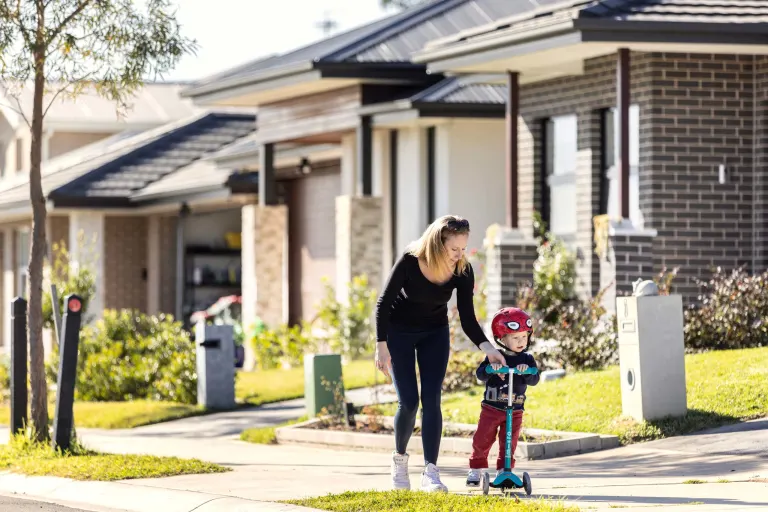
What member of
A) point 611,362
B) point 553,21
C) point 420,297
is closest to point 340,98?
point 553,21

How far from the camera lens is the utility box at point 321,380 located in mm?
13805

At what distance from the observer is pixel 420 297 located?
9.10m

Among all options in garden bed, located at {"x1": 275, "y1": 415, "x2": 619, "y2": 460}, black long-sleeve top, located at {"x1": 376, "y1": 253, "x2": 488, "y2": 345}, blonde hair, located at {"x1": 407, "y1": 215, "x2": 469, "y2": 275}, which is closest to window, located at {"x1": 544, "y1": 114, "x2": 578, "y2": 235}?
garden bed, located at {"x1": 275, "y1": 415, "x2": 619, "y2": 460}

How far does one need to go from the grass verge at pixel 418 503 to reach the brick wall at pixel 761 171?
886 cm

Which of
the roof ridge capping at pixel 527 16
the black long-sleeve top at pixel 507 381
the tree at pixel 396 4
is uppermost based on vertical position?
the tree at pixel 396 4

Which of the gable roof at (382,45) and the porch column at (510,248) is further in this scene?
the gable roof at (382,45)

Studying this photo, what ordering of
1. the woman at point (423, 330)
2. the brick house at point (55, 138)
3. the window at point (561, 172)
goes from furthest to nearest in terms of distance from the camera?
the brick house at point (55, 138)
the window at point (561, 172)
the woman at point (423, 330)

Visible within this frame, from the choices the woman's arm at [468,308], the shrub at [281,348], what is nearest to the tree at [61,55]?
the woman's arm at [468,308]

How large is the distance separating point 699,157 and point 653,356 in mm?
5467

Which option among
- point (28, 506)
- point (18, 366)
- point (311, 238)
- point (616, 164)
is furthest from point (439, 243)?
point (311, 238)

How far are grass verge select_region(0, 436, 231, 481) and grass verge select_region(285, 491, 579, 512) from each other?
203cm

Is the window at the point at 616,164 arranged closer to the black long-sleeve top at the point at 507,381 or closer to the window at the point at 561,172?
the window at the point at 561,172

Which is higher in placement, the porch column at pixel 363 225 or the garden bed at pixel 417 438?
the porch column at pixel 363 225

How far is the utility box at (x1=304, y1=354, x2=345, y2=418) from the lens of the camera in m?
13.8
